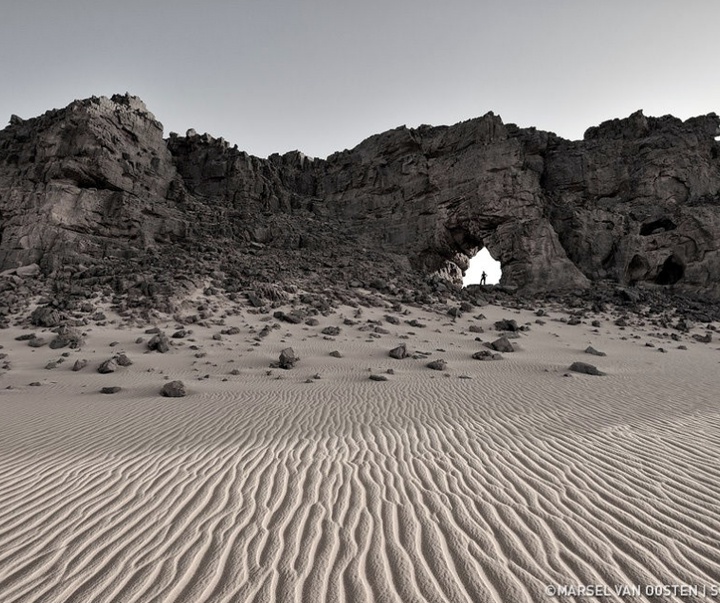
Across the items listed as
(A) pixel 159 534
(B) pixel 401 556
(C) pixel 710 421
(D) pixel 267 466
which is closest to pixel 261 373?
(D) pixel 267 466

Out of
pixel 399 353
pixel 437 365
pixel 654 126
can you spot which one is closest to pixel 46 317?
pixel 399 353

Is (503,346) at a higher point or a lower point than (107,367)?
higher

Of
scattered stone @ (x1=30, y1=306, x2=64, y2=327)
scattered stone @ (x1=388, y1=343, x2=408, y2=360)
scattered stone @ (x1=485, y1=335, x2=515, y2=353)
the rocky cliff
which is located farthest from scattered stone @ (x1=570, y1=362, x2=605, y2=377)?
scattered stone @ (x1=30, y1=306, x2=64, y2=327)

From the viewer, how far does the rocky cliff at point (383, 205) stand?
24.4 meters

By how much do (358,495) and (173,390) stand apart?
7866mm

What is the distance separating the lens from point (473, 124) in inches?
1232

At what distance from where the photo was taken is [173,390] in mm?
9555

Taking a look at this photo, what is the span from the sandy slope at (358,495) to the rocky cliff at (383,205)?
15.9 meters

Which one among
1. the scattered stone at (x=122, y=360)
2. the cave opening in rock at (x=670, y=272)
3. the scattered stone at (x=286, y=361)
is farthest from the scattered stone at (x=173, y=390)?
the cave opening in rock at (x=670, y=272)

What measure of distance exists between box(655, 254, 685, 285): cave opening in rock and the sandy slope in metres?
22.8

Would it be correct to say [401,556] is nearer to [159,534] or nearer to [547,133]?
[159,534]

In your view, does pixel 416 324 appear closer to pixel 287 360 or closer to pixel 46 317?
pixel 287 360

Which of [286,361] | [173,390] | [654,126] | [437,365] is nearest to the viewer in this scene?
[173,390]

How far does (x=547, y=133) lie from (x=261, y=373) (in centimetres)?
3395
